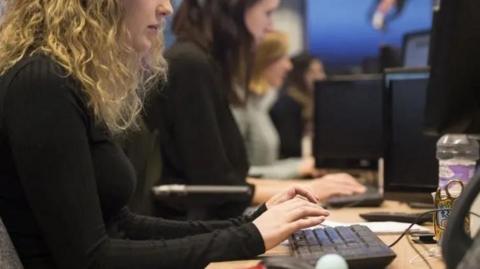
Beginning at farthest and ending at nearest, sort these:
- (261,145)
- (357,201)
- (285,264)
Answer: (261,145) → (357,201) → (285,264)

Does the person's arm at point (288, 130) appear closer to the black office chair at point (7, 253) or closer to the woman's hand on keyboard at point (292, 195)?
the woman's hand on keyboard at point (292, 195)

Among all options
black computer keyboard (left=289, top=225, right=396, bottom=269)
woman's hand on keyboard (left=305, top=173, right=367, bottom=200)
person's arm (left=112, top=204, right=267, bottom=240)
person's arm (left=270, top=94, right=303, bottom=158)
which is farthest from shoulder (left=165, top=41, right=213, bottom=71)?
person's arm (left=270, top=94, right=303, bottom=158)

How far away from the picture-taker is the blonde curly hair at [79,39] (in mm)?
1218

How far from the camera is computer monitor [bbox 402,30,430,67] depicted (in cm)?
276

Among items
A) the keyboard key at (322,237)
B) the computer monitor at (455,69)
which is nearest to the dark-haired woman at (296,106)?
the computer monitor at (455,69)

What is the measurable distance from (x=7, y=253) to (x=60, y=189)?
0.44 ft

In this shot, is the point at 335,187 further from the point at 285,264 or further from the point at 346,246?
the point at 285,264

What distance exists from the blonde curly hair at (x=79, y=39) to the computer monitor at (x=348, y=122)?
1.42m

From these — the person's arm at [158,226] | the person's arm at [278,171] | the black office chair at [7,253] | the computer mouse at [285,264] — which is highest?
the computer mouse at [285,264]

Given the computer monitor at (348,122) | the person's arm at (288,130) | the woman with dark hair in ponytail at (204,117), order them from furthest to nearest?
the person's arm at (288,130), the computer monitor at (348,122), the woman with dark hair in ponytail at (204,117)

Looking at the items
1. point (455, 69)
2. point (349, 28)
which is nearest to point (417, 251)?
point (455, 69)

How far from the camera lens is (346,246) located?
1153mm

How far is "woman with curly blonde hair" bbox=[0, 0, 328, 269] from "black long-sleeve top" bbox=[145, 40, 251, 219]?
717 mm

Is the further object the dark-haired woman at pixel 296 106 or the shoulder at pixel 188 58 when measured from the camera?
the dark-haired woman at pixel 296 106
